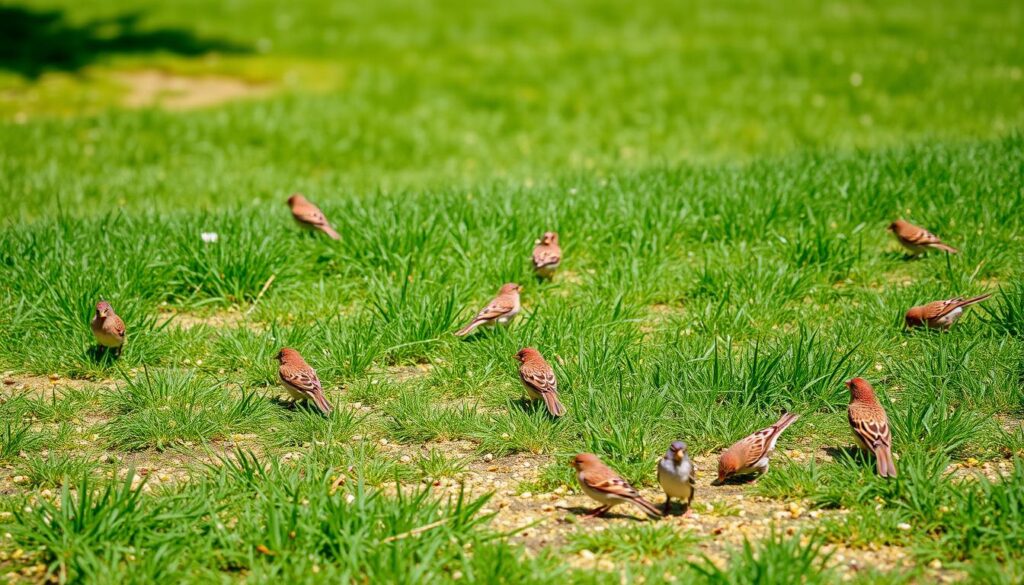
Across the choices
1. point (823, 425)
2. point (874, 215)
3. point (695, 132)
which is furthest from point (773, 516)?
point (695, 132)

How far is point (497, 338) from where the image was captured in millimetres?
5848

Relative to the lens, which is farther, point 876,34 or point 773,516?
point 876,34

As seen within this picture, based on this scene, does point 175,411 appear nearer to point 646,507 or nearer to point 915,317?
point 646,507

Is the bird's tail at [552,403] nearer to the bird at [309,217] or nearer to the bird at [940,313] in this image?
the bird at [940,313]

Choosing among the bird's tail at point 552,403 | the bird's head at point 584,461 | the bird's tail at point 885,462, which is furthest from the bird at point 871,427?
the bird's tail at point 552,403

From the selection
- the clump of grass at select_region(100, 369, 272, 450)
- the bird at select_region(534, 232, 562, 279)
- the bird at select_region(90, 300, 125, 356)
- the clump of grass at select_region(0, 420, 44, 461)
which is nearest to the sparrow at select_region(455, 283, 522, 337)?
the bird at select_region(534, 232, 562, 279)

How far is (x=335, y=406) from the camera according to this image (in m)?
5.10

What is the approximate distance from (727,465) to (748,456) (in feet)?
0.35

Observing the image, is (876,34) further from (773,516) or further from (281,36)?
(773,516)

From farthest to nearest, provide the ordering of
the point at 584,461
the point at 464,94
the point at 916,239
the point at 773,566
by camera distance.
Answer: the point at 464,94 < the point at 916,239 < the point at 584,461 < the point at 773,566

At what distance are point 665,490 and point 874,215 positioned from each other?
14.8 feet

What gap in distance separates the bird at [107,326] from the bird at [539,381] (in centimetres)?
241

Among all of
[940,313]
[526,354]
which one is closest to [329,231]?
[526,354]

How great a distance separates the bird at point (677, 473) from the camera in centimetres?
407
